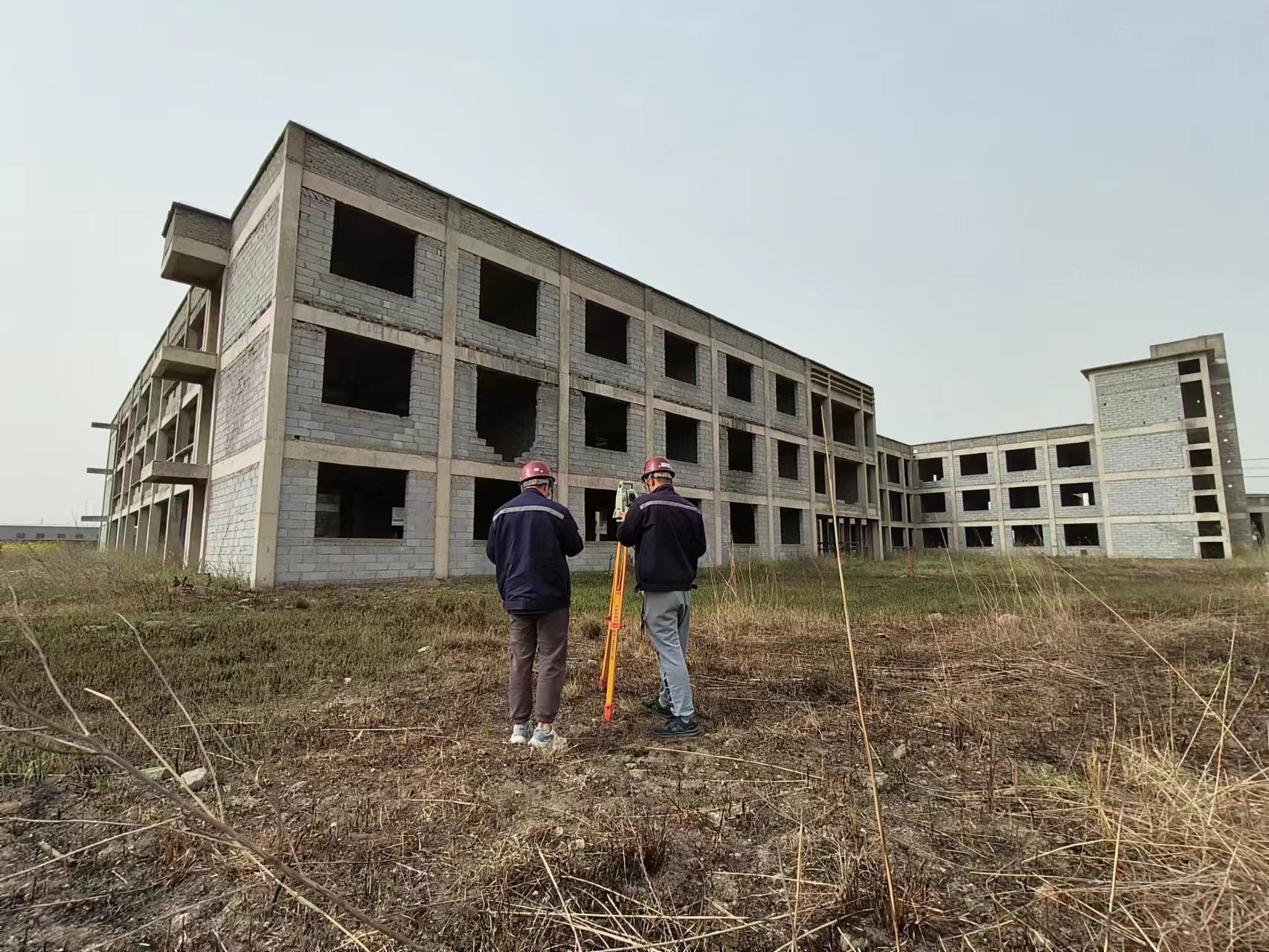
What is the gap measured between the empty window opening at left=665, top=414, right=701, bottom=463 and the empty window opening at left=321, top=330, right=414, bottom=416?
8.55 metres

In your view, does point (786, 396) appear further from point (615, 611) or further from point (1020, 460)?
point (615, 611)

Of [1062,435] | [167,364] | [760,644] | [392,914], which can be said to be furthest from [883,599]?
[1062,435]

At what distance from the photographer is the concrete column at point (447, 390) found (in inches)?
537

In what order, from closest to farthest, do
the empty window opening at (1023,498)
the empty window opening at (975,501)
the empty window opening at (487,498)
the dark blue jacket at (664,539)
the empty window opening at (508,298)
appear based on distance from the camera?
1. the dark blue jacket at (664,539)
2. the empty window opening at (508,298)
3. the empty window opening at (487,498)
4. the empty window opening at (1023,498)
5. the empty window opening at (975,501)

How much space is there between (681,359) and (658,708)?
19339 millimetres

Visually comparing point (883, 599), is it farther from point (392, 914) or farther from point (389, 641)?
point (392, 914)

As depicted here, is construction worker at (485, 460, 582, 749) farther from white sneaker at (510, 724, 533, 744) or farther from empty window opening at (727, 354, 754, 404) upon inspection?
empty window opening at (727, 354, 754, 404)

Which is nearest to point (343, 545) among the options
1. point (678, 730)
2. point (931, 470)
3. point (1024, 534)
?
point (678, 730)

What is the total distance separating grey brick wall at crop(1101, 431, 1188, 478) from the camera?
28.8 m

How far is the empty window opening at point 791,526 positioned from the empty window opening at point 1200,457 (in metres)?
19.7

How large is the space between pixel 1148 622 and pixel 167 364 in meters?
19.9

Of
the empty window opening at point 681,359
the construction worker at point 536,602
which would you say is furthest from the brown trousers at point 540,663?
the empty window opening at point 681,359

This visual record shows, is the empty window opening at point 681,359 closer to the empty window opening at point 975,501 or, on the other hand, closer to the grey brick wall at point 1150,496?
the grey brick wall at point 1150,496

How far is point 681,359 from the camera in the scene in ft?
73.9
